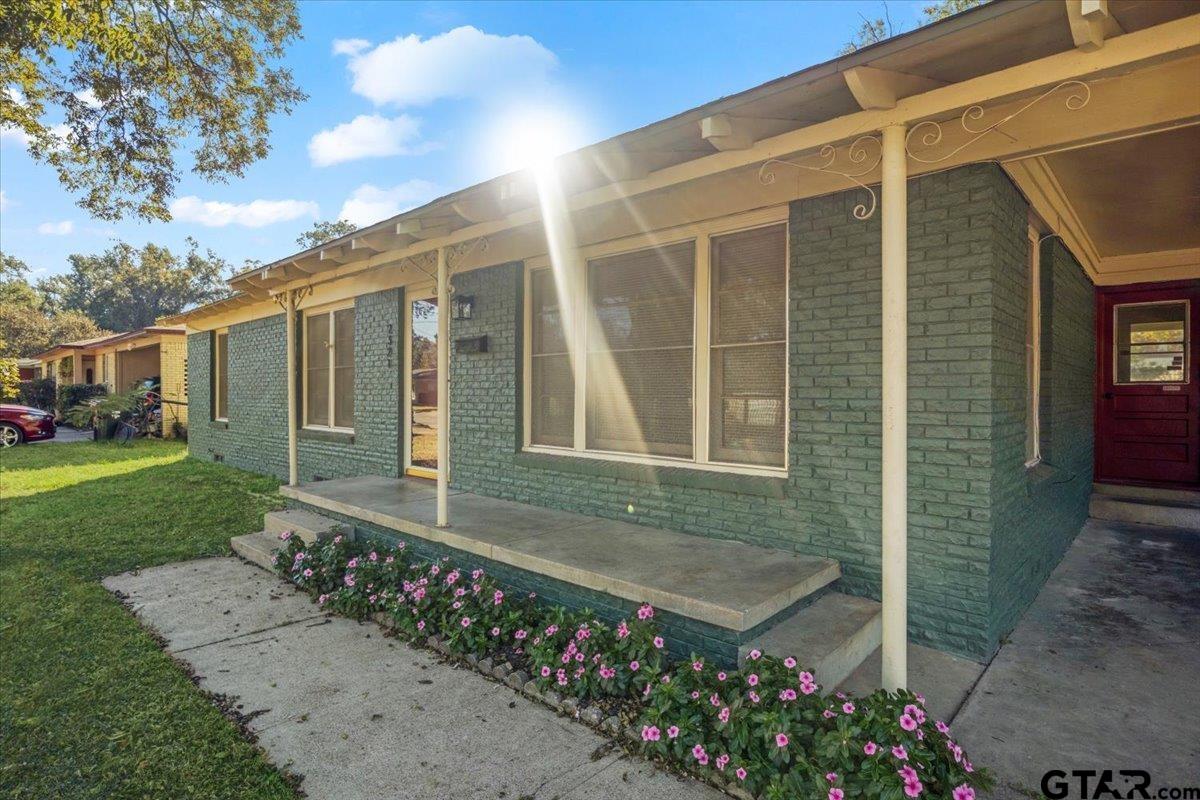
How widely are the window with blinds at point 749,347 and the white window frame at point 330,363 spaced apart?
482cm

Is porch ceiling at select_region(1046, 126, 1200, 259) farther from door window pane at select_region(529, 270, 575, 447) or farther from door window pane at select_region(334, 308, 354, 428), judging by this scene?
door window pane at select_region(334, 308, 354, 428)

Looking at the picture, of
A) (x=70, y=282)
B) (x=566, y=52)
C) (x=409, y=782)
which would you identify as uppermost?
(x=70, y=282)

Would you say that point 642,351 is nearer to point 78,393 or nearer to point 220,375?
point 220,375

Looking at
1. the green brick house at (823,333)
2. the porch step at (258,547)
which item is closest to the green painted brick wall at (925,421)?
the green brick house at (823,333)

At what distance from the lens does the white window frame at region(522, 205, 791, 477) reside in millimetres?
3971

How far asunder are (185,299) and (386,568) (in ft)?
169

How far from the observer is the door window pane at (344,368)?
25.4 ft

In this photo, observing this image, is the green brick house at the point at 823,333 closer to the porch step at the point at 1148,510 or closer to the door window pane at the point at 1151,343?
the door window pane at the point at 1151,343

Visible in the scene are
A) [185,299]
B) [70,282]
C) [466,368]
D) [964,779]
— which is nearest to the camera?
[964,779]

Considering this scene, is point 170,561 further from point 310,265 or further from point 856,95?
point 856,95

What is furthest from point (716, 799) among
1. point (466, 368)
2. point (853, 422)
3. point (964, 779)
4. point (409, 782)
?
point (466, 368)

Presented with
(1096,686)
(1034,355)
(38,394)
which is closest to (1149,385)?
(1034,355)

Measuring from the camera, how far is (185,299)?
45.9m

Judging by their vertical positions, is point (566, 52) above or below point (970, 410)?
above
